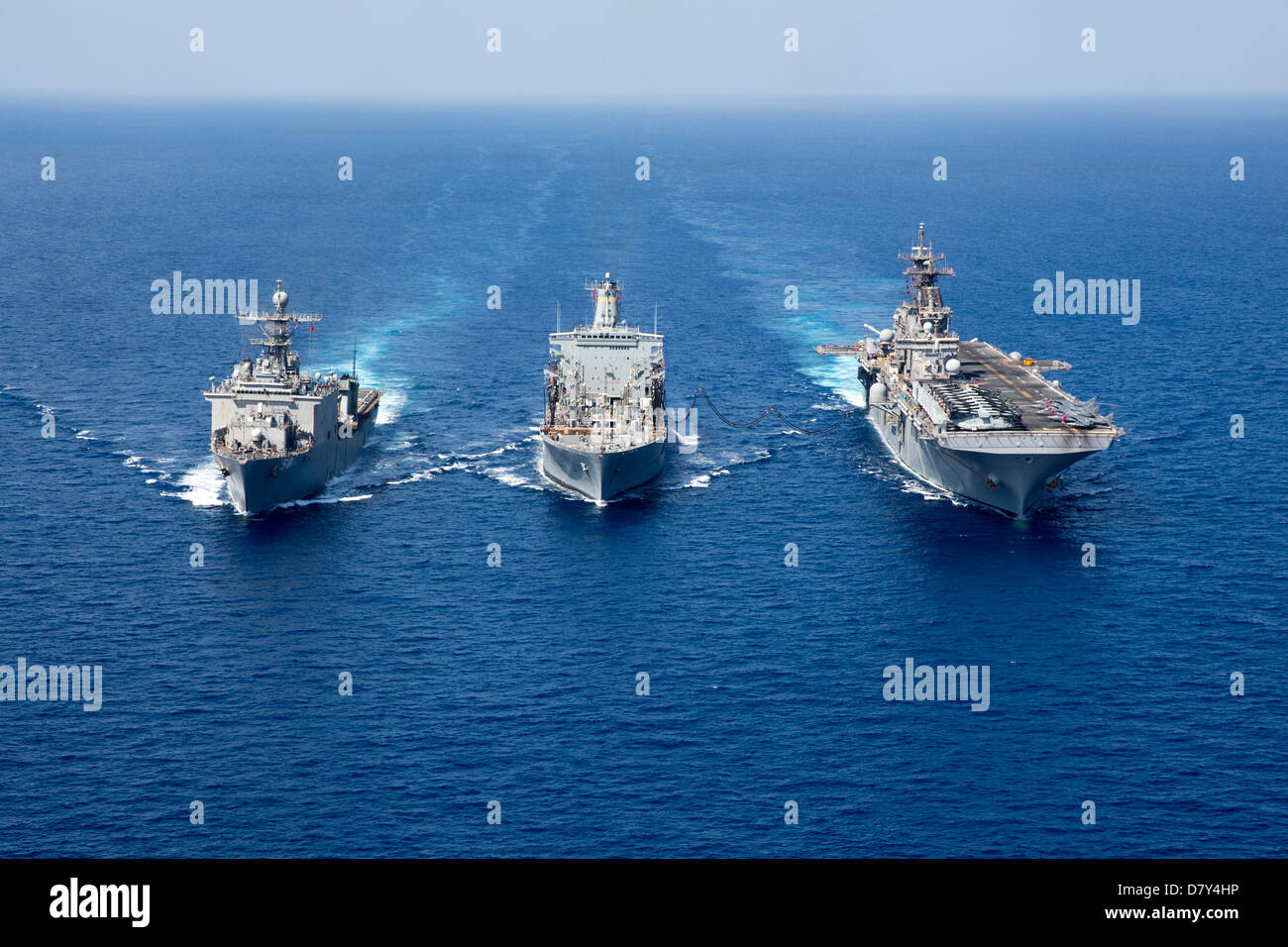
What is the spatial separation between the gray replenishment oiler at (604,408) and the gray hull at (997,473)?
22263 mm

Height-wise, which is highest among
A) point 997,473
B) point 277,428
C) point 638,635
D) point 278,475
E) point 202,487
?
point 277,428

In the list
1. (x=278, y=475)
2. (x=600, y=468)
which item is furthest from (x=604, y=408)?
(x=278, y=475)

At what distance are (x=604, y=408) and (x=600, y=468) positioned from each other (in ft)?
36.0

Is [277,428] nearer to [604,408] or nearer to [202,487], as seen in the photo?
[202,487]

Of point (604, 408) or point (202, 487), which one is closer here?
point (202, 487)

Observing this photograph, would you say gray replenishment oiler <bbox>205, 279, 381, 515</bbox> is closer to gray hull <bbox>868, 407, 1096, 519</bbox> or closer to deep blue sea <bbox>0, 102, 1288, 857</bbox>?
deep blue sea <bbox>0, 102, 1288, 857</bbox>

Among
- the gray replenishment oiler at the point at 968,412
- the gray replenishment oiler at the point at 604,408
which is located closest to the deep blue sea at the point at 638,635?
the gray replenishment oiler at the point at 968,412

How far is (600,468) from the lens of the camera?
353ft

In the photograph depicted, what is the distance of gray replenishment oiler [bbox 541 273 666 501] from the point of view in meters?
109

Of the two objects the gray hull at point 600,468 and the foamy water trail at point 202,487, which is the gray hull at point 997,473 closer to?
the gray hull at point 600,468

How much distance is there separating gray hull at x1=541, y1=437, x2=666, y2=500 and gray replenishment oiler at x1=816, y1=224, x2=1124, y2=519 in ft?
73.1

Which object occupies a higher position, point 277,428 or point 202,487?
point 277,428
